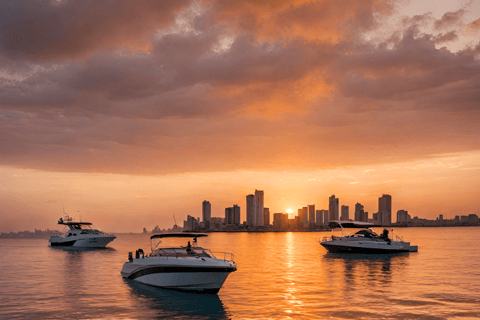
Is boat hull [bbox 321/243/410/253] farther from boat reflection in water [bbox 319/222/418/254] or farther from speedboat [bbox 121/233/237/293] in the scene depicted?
speedboat [bbox 121/233/237/293]

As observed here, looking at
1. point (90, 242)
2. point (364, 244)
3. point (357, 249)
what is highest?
point (364, 244)

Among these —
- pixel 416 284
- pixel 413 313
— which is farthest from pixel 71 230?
pixel 413 313

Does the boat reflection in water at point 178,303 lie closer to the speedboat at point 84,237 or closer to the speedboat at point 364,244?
the speedboat at point 364,244

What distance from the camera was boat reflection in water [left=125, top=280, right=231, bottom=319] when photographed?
24.8 meters

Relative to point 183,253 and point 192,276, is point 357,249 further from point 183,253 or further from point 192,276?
point 192,276

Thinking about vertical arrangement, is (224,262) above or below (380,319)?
above

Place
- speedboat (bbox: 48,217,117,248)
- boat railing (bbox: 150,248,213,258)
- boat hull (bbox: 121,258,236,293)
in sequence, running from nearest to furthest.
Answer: boat hull (bbox: 121,258,236,293), boat railing (bbox: 150,248,213,258), speedboat (bbox: 48,217,117,248)

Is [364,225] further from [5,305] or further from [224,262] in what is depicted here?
[5,305]

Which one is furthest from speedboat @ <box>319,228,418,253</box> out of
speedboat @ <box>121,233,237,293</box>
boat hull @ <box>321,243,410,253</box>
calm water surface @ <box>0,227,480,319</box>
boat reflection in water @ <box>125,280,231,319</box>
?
boat reflection in water @ <box>125,280,231,319</box>

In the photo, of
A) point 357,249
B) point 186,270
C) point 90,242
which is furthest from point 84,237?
point 186,270

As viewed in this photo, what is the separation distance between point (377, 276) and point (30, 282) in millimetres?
32963

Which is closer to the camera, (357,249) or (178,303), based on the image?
(178,303)

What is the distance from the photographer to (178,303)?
2775 cm

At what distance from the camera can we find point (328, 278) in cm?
4075
